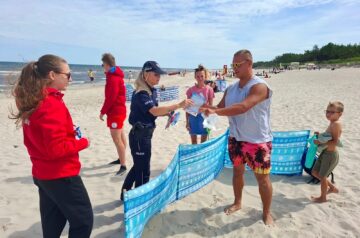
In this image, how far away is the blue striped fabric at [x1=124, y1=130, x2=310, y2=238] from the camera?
8.61ft

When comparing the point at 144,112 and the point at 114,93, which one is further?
the point at 114,93

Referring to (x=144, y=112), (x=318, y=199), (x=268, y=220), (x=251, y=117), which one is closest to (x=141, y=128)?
(x=144, y=112)

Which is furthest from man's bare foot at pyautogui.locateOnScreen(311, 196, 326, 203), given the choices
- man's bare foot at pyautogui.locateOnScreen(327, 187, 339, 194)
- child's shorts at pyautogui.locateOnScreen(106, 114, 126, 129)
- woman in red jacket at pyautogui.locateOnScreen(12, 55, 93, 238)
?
child's shorts at pyautogui.locateOnScreen(106, 114, 126, 129)

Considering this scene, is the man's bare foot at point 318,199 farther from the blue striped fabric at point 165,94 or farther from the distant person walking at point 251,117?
the blue striped fabric at point 165,94

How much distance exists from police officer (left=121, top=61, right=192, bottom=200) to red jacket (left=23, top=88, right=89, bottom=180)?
1.08 metres

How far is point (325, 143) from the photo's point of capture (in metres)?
3.85

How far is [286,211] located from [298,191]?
0.72 m

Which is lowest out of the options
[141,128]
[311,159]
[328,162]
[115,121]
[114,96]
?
[311,159]

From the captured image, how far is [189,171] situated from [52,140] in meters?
2.24

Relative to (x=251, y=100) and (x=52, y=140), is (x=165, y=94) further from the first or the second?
(x=52, y=140)

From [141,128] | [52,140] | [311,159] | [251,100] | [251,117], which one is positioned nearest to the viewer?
[52,140]

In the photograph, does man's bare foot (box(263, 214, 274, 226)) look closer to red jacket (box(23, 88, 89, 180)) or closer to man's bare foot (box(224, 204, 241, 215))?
man's bare foot (box(224, 204, 241, 215))

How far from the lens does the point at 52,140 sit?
2.03 metres

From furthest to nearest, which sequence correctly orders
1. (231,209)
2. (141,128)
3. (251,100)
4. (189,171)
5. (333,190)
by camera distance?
(333,190), (189,171), (231,209), (141,128), (251,100)
